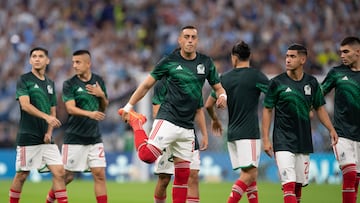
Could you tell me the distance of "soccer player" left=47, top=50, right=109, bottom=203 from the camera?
1177 cm

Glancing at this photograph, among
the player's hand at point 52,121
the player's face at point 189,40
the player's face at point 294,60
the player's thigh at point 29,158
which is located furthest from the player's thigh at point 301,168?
the player's thigh at point 29,158

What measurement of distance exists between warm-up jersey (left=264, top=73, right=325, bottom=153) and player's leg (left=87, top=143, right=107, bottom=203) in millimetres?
2616

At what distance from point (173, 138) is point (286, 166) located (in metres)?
1.42

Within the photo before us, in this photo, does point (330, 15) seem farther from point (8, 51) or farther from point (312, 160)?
point (8, 51)

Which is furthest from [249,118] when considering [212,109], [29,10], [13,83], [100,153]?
[29,10]

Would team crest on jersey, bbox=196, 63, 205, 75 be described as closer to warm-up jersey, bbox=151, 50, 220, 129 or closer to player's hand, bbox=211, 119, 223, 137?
warm-up jersey, bbox=151, 50, 220, 129

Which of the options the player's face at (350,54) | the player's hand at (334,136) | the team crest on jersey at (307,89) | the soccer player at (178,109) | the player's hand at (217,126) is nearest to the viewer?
the soccer player at (178,109)

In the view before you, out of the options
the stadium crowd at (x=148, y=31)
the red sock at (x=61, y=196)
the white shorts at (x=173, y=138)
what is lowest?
the red sock at (x=61, y=196)

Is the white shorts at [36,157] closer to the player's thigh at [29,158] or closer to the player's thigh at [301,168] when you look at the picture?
the player's thigh at [29,158]

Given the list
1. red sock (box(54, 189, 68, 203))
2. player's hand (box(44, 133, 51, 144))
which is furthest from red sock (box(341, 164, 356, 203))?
player's hand (box(44, 133, 51, 144))

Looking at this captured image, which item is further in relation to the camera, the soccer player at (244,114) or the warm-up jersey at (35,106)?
the warm-up jersey at (35,106)

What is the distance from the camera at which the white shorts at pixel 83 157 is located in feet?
38.6

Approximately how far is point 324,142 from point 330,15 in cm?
626

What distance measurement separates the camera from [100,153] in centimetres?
1183
